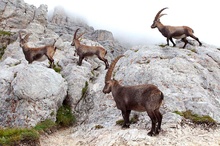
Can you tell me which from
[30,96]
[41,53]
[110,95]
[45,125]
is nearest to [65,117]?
[45,125]

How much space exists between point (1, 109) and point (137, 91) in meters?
8.16

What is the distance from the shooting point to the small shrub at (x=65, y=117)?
16.6 meters

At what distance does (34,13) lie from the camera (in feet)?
265

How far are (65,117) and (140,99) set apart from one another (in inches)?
243

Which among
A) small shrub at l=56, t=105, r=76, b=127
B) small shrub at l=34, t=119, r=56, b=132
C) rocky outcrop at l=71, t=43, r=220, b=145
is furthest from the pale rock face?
rocky outcrop at l=71, t=43, r=220, b=145

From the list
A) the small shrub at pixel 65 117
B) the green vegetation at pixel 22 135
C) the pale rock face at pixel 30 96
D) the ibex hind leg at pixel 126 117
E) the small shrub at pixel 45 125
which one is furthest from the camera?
the small shrub at pixel 65 117

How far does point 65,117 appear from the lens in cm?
1689

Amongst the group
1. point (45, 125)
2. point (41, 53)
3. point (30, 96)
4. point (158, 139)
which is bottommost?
point (45, 125)

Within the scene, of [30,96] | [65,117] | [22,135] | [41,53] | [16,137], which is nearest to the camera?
[16,137]

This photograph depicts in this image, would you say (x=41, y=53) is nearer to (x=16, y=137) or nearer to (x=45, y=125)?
(x=45, y=125)

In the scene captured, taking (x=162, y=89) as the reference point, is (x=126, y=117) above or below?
below

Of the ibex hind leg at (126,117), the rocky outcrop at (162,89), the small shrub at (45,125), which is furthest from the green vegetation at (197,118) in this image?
the small shrub at (45,125)

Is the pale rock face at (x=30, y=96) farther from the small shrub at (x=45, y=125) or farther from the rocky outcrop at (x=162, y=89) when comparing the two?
the rocky outcrop at (x=162, y=89)

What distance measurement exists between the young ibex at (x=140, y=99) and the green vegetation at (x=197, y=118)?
2.16 m
